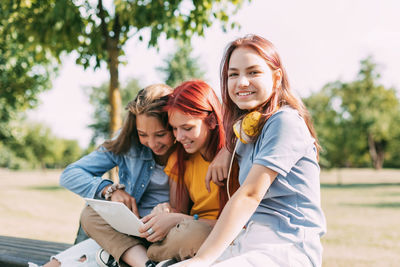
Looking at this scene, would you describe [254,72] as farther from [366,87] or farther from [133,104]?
[366,87]

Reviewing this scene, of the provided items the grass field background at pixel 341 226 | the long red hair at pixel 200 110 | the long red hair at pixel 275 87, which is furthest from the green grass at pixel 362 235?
the long red hair at pixel 275 87

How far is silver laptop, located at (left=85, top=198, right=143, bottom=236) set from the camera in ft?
7.22

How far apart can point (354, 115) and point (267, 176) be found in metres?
30.7

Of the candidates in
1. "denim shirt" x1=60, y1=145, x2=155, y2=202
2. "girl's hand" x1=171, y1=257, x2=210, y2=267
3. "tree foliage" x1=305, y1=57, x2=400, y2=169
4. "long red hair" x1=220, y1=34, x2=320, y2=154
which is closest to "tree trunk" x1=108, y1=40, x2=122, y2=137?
"denim shirt" x1=60, y1=145, x2=155, y2=202

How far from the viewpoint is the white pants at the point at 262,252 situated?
1755 mm

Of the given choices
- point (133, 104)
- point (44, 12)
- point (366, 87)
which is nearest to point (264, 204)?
point (133, 104)

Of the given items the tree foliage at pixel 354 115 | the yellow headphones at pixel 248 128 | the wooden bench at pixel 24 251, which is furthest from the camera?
the tree foliage at pixel 354 115

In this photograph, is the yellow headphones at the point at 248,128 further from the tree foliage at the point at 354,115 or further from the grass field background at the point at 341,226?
the tree foliage at the point at 354,115

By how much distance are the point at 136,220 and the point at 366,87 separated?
1440 inches

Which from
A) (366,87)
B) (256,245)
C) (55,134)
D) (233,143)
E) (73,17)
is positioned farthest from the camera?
(55,134)

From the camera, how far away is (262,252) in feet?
5.89

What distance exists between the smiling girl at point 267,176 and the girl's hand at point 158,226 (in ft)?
1.45

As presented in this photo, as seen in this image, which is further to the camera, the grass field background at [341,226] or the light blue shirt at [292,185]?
the grass field background at [341,226]

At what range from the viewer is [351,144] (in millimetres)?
25906
